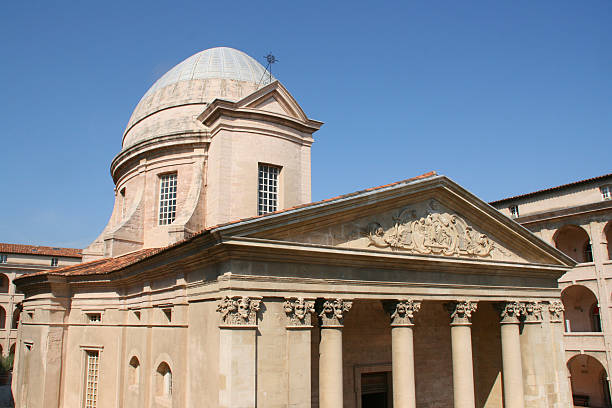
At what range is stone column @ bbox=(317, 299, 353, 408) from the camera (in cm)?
1340

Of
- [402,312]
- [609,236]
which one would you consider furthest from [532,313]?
[609,236]

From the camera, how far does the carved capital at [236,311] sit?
39.8 feet

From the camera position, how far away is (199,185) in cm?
2131

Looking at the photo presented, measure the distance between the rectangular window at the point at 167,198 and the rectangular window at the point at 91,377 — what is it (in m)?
6.10

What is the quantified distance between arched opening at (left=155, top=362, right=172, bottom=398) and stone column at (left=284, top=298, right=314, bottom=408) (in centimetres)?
524

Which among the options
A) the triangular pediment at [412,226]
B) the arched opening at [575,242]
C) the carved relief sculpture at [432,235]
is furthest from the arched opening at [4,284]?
the arched opening at [575,242]

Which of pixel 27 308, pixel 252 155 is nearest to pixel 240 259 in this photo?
pixel 252 155

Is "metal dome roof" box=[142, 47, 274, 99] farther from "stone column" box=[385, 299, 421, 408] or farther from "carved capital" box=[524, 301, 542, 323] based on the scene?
"carved capital" box=[524, 301, 542, 323]

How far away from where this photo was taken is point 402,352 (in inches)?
591

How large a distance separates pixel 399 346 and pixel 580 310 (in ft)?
75.9

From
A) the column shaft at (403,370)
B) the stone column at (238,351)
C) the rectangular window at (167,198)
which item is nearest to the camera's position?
the stone column at (238,351)

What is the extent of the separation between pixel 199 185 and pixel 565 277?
2411 cm

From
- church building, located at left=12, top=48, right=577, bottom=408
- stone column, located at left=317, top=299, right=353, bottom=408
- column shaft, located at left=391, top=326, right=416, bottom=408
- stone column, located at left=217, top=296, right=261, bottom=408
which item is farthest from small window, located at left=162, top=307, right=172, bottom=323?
column shaft, located at left=391, top=326, right=416, bottom=408

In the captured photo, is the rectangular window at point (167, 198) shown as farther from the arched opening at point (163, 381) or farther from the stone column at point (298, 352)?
the stone column at point (298, 352)
